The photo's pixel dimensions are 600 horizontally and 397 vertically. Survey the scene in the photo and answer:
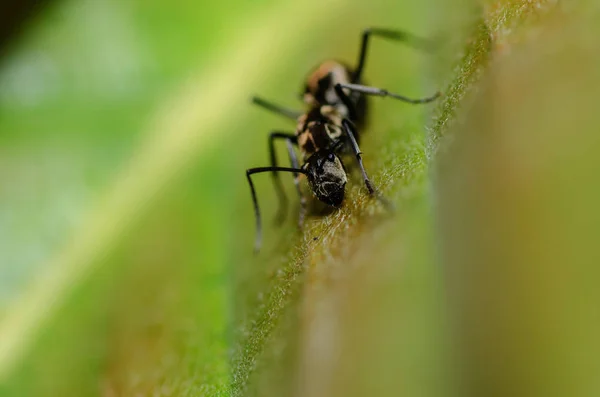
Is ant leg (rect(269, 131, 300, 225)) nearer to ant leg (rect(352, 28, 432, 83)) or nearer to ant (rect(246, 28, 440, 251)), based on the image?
ant (rect(246, 28, 440, 251))

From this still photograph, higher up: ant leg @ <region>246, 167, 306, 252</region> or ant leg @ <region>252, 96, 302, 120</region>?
ant leg @ <region>252, 96, 302, 120</region>

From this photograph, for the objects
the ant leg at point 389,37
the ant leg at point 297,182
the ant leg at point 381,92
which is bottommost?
the ant leg at point 297,182

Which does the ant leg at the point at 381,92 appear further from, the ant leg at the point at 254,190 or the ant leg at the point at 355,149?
the ant leg at the point at 254,190

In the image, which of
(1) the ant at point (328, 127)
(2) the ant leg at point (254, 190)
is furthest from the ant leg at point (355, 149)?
(2) the ant leg at point (254, 190)

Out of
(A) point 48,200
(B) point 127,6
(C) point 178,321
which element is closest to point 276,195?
(C) point 178,321

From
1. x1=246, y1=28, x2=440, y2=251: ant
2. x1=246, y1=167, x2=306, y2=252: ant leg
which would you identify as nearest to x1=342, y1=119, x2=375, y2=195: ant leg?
x1=246, y1=28, x2=440, y2=251: ant

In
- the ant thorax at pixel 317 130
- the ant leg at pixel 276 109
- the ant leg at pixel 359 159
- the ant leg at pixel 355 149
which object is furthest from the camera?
the ant thorax at pixel 317 130

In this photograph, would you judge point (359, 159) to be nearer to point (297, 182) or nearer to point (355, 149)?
point (355, 149)
